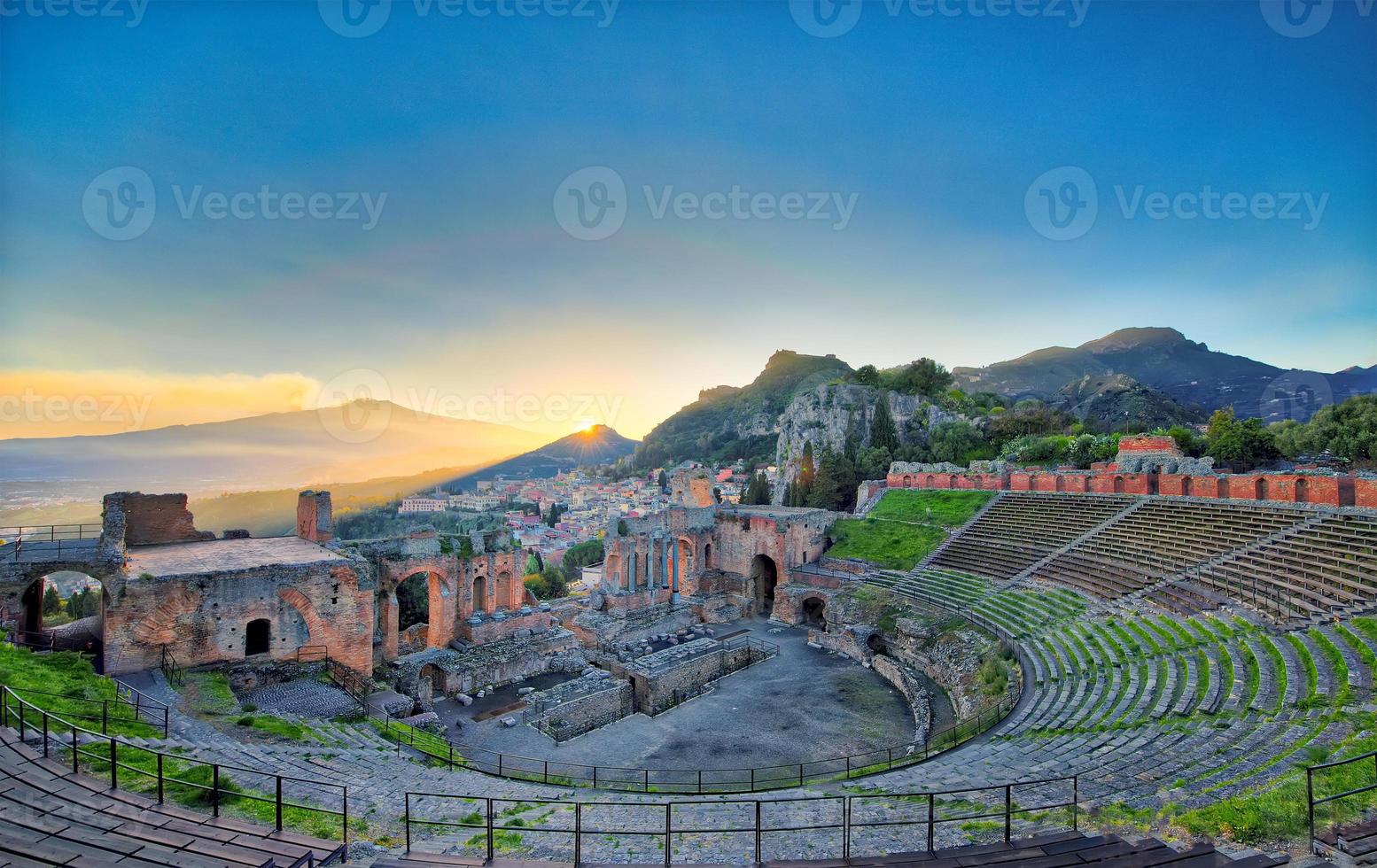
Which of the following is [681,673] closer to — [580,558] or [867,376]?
[580,558]

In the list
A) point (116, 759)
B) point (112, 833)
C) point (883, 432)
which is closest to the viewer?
point (112, 833)

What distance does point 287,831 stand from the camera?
6801mm

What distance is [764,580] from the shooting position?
35.0m

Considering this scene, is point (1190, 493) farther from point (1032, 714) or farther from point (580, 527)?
point (580, 527)

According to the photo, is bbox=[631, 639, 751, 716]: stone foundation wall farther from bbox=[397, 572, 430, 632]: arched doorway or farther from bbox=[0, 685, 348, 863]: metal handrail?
bbox=[397, 572, 430, 632]: arched doorway

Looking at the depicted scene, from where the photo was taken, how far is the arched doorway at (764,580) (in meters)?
34.1

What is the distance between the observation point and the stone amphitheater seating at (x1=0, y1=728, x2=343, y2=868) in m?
5.66

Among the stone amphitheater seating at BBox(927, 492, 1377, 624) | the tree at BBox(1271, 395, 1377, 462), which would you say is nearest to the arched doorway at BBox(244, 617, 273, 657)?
the stone amphitheater seating at BBox(927, 492, 1377, 624)

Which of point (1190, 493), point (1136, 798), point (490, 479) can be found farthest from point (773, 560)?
point (490, 479)

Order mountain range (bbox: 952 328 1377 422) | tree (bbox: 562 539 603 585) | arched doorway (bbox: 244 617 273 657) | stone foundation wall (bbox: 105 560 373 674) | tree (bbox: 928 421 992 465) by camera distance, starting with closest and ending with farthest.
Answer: stone foundation wall (bbox: 105 560 373 674) < arched doorway (bbox: 244 617 273 657) < tree (bbox: 928 421 992 465) < tree (bbox: 562 539 603 585) < mountain range (bbox: 952 328 1377 422)

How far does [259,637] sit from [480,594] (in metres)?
8.55

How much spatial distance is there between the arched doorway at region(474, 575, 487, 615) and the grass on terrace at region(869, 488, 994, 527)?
74.0 feet

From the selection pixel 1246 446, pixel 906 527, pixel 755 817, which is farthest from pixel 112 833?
pixel 1246 446

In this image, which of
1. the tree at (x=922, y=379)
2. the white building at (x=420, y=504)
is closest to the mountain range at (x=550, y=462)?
the white building at (x=420, y=504)
